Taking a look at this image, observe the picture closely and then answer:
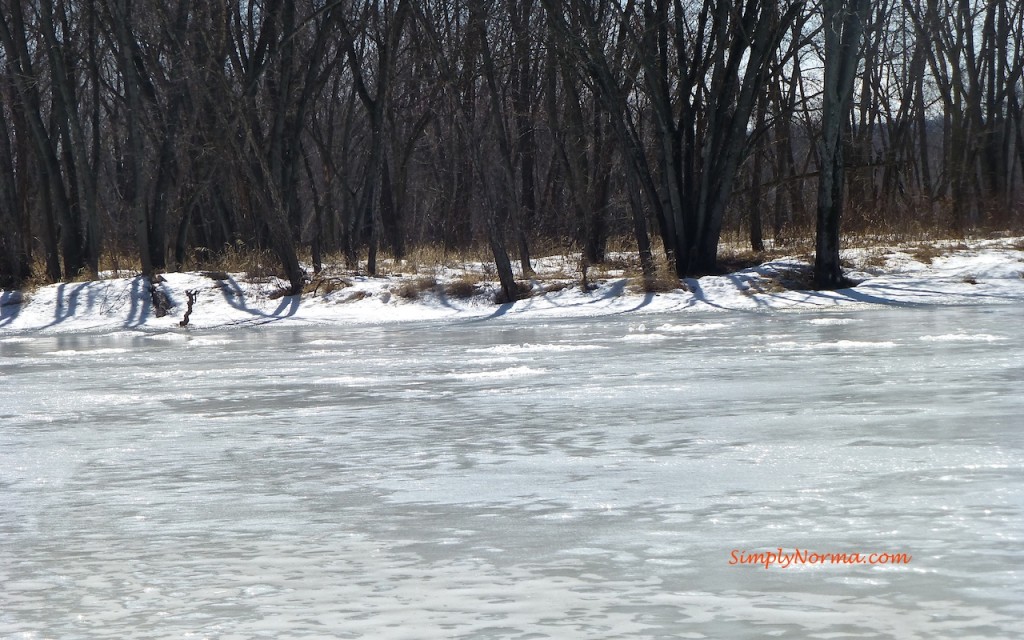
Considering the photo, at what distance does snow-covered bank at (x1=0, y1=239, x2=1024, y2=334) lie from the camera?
16375 mm

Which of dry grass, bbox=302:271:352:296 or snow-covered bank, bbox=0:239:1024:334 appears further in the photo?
dry grass, bbox=302:271:352:296


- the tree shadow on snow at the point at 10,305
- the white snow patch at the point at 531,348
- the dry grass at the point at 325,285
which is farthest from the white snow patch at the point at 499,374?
the tree shadow on snow at the point at 10,305

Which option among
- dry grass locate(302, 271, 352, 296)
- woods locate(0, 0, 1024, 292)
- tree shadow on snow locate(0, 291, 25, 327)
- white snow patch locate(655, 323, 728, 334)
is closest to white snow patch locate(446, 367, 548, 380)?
white snow patch locate(655, 323, 728, 334)

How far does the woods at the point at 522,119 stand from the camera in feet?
61.1

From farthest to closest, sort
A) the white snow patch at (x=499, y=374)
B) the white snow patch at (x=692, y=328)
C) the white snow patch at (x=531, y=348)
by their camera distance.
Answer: the white snow patch at (x=692, y=328) → the white snow patch at (x=531, y=348) → the white snow patch at (x=499, y=374)

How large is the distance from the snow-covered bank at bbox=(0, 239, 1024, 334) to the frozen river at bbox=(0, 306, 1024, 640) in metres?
7.06

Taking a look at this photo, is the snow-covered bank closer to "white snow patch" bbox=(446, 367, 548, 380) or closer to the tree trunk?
the tree trunk

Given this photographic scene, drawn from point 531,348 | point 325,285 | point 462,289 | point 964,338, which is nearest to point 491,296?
point 462,289

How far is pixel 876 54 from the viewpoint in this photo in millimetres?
29031

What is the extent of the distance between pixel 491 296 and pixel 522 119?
1297cm

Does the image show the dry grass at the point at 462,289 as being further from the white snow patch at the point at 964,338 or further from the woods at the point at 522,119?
the white snow patch at the point at 964,338

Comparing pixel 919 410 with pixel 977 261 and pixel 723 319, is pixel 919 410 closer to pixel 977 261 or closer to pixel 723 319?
pixel 723 319

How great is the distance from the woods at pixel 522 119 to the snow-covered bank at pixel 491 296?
0.76 meters

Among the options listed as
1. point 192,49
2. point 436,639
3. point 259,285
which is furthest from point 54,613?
point 192,49
